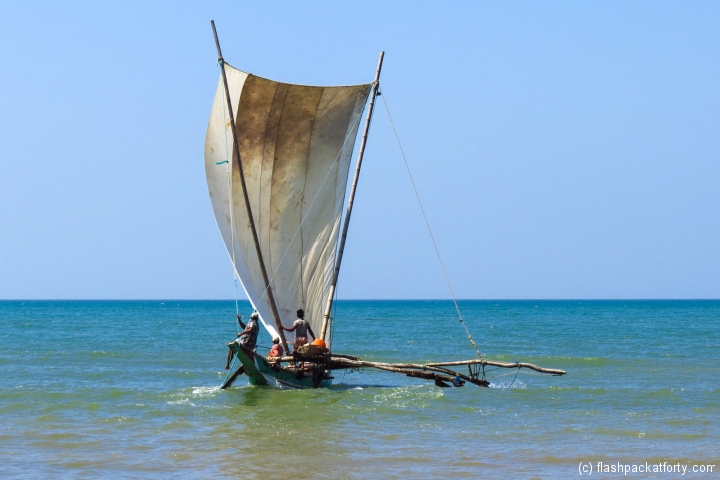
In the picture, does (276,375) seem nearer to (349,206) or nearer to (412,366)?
(412,366)

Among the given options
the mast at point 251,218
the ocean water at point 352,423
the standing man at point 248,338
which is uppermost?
the mast at point 251,218

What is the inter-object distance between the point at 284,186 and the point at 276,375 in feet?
14.0

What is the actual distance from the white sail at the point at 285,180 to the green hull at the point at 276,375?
1253mm

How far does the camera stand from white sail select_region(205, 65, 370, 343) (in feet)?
62.8

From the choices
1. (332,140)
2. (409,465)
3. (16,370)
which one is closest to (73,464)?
(409,465)

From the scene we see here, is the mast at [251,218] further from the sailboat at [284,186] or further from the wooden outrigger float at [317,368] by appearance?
the wooden outrigger float at [317,368]

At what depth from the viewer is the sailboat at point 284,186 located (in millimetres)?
19078

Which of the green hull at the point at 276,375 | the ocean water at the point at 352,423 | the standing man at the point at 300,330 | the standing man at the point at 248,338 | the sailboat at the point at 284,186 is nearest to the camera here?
the ocean water at the point at 352,423

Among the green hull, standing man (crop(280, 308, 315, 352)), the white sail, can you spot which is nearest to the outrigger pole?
the green hull

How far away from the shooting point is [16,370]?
88.9ft

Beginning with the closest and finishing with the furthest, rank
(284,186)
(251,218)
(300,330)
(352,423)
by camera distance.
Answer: (352,423) → (300,330) → (251,218) → (284,186)

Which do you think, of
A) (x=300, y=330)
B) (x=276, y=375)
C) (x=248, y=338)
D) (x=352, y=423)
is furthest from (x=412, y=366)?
(x=248, y=338)

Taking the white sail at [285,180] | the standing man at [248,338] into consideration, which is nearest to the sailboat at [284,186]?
the white sail at [285,180]

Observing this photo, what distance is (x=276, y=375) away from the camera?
18.0m
